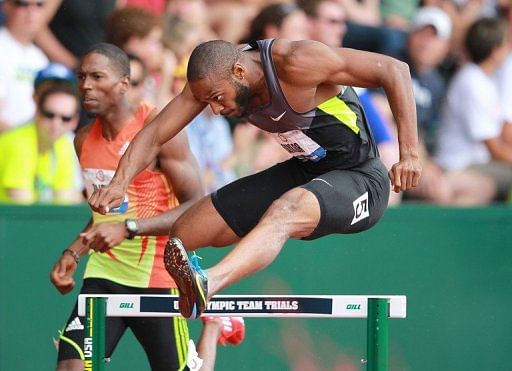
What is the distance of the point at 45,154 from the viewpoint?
25.9ft

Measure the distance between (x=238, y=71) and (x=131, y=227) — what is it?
1.05 m

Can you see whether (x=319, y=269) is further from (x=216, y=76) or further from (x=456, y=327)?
(x=216, y=76)

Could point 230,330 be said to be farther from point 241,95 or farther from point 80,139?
point 241,95

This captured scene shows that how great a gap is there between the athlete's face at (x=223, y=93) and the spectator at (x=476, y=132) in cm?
368

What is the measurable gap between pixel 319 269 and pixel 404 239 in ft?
2.13

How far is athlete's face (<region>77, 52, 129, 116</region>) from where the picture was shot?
628cm

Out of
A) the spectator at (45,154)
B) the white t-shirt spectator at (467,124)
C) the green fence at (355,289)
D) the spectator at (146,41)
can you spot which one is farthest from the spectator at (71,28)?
the white t-shirt spectator at (467,124)

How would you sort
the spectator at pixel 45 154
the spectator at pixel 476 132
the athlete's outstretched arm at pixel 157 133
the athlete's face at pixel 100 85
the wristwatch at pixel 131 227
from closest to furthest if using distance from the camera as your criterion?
the athlete's outstretched arm at pixel 157 133
the wristwatch at pixel 131 227
the athlete's face at pixel 100 85
the spectator at pixel 45 154
the spectator at pixel 476 132

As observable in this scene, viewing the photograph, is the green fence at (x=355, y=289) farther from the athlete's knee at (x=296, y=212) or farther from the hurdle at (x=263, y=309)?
the athlete's knee at (x=296, y=212)

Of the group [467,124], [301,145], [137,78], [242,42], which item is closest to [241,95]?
[301,145]

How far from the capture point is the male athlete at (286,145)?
5395mm

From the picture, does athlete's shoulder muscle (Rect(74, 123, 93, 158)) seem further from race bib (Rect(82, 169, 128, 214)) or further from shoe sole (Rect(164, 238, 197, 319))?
shoe sole (Rect(164, 238, 197, 319))

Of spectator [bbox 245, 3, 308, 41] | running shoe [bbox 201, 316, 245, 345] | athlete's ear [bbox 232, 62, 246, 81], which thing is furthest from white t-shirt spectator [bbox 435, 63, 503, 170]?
athlete's ear [bbox 232, 62, 246, 81]

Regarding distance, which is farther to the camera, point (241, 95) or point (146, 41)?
point (146, 41)
